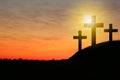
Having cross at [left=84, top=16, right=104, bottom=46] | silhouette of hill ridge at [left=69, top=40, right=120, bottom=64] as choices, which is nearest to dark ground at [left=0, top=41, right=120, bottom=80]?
silhouette of hill ridge at [left=69, top=40, right=120, bottom=64]

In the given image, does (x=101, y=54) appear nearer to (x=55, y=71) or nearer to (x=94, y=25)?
(x=94, y=25)

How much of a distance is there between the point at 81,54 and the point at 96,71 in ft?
28.9

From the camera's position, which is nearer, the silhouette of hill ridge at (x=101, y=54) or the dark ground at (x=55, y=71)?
the dark ground at (x=55, y=71)

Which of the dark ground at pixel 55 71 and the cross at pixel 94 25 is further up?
the cross at pixel 94 25

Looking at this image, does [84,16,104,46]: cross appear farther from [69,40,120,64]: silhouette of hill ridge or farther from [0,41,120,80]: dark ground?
[0,41,120,80]: dark ground

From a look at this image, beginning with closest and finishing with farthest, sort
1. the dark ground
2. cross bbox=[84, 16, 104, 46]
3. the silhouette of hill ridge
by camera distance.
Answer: the dark ground, the silhouette of hill ridge, cross bbox=[84, 16, 104, 46]

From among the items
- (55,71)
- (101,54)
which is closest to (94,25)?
(101,54)

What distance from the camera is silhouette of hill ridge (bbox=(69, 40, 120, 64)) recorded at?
1716cm

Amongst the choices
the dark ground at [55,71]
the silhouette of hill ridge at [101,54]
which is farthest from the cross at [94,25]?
the dark ground at [55,71]

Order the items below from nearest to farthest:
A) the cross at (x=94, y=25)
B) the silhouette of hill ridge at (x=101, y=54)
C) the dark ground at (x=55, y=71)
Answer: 1. the dark ground at (x=55, y=71)
2. the silhouette of hill ridge at (x=101, y=54)
3. the cross at (x=94, y=25)

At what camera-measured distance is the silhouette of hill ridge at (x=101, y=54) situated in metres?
17.2

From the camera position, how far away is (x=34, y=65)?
523 inches

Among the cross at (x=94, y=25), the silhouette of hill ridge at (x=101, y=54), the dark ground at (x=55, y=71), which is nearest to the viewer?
the dark ground at (x=55, y=71)

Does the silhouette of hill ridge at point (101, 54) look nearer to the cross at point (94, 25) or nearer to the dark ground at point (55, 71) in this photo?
the cross at point (94, 25)
